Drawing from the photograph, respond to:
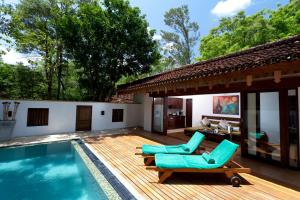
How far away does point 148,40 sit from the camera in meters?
13.7

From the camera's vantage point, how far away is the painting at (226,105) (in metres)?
10.9

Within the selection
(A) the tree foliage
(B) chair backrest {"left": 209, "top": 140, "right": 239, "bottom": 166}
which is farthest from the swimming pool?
(A) the tree foliage

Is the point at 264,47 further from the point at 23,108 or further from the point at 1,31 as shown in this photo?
the point at 1,31

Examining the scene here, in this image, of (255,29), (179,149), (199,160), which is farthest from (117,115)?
(255,29)

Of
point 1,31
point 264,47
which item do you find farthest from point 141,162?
point 1,31

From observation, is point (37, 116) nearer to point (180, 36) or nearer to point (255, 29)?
point (255, 29)

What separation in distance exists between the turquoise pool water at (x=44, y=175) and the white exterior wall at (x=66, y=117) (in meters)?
2.40

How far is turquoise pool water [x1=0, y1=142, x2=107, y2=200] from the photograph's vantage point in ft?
13.8

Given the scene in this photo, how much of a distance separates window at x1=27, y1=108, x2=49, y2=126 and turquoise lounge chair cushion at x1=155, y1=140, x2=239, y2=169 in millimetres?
8417

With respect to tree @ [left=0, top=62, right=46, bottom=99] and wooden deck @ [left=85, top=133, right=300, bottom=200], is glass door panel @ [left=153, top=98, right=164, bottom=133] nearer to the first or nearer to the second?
wooden deck @ [left=85, top=133, right=300, bottom=200]

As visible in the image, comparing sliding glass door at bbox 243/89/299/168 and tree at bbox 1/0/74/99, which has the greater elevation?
tree at bbox 1/0/74/99

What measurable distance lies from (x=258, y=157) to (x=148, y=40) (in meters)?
10.9

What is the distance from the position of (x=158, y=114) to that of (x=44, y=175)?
716 centimetres

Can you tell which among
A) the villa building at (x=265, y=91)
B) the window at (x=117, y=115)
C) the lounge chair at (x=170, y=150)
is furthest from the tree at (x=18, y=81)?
the lounge chair at (x=170, y=150)
